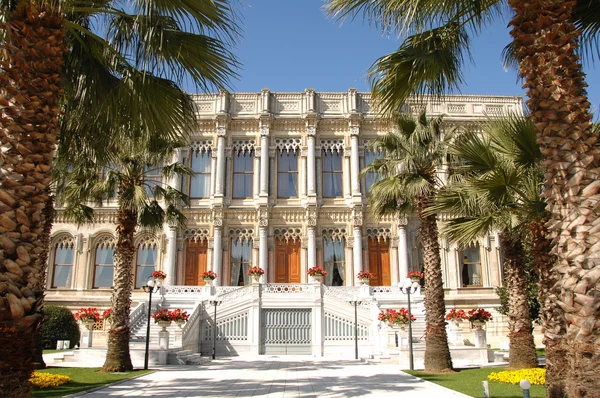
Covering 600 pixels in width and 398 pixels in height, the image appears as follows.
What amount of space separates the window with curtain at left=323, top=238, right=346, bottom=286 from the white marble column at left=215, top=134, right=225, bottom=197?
6396 millimetres

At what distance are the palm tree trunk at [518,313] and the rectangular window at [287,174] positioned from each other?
16.0 metres

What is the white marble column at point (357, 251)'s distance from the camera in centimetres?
2791

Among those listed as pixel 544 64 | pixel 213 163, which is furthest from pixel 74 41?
pixel 213 163

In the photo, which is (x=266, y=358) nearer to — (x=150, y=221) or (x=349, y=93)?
(x=150, y=221)

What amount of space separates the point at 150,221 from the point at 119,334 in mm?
3693

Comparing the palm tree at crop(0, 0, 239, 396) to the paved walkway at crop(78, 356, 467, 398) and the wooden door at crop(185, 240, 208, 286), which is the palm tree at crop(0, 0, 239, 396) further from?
the wooden door at crop(185, 240, 208, 286)

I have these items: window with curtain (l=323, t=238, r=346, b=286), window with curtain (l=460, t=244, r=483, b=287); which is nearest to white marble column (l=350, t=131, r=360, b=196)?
window with curtain (l=323, t=238, r=346, b=286)

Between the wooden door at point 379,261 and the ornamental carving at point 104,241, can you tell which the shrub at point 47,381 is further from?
the wooden door at point 379,261

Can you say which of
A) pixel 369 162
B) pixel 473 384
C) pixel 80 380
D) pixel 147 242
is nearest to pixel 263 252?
pixel 147 242

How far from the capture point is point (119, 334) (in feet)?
51.0

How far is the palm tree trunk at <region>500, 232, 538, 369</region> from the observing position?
14688 millimetres

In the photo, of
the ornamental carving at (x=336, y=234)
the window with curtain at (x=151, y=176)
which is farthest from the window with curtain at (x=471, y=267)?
the window with curtain at (x=151, y=176)

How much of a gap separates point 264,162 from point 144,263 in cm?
866

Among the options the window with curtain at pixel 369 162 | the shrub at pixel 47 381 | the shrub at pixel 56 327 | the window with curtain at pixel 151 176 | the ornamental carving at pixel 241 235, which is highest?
the window with curtain at pixel 369 162
